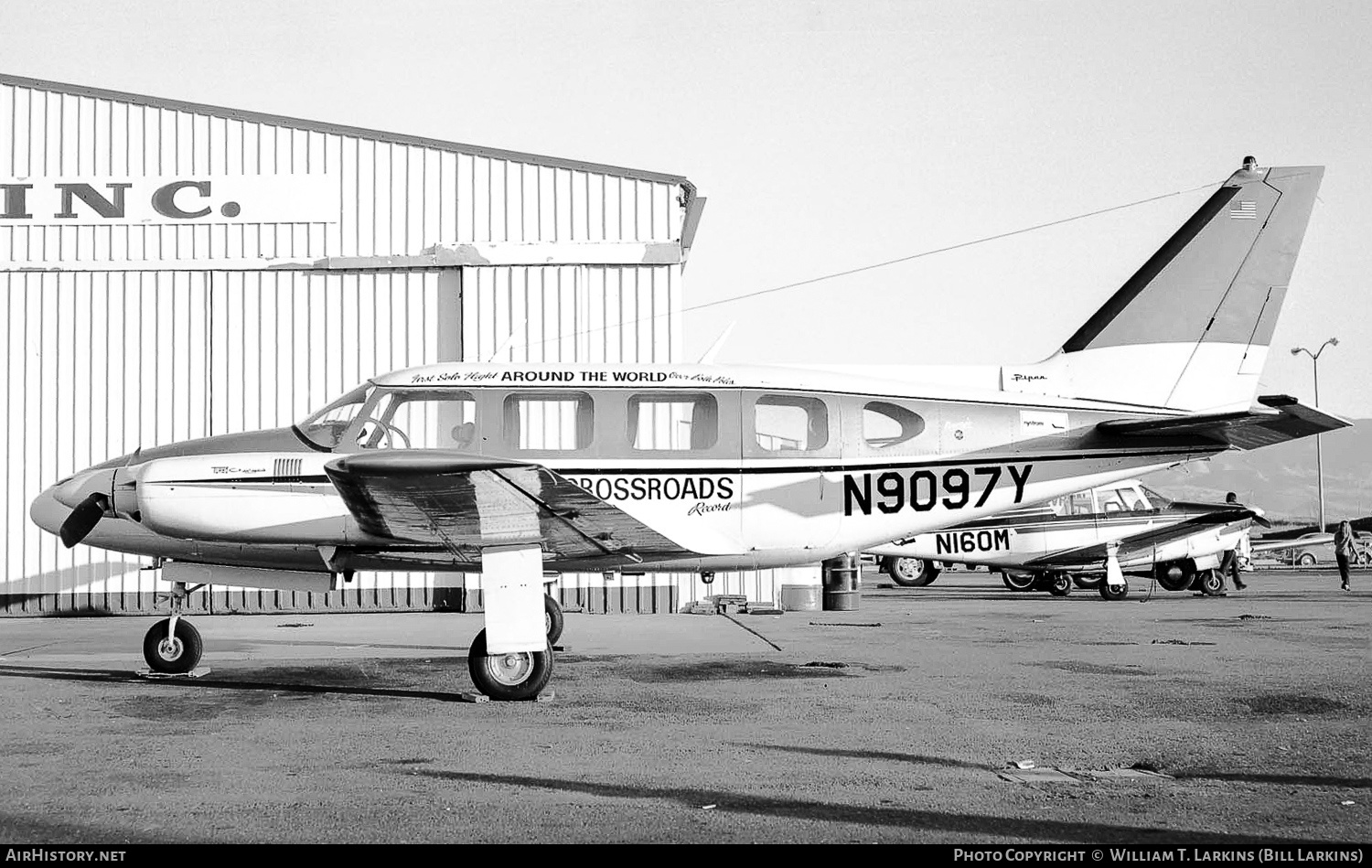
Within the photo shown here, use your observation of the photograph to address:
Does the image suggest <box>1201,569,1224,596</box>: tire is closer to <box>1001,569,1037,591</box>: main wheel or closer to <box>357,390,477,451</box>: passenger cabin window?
<box>1001,569,1037,591</box>: main wheel

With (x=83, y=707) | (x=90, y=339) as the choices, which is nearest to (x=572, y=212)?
(x=90, y=339)

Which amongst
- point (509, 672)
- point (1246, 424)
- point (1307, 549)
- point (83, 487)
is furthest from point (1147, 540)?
point (1307, 549)

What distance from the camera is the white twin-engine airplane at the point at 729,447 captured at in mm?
9930

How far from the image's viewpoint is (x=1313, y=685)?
9609 mm

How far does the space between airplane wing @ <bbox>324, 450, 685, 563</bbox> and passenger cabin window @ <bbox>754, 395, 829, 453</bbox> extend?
4.05 ft

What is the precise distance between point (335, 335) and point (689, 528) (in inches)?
394

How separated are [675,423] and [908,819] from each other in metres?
5.77

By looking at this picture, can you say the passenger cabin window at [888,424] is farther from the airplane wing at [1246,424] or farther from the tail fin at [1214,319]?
the airplane wing at [1246,424]

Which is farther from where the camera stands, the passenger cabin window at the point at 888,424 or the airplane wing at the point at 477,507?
the passenger cabin window at the point at 888,424

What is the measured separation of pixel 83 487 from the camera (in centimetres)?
1023

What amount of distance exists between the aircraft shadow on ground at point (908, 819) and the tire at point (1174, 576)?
73.5ft

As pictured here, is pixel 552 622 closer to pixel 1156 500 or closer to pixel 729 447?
pixel 729 447

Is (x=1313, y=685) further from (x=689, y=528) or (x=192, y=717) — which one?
(x=192, y=717)

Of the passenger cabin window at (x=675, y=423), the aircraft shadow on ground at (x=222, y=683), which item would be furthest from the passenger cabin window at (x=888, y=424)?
the aircraft shadow on ground at (x=222, y=683)
